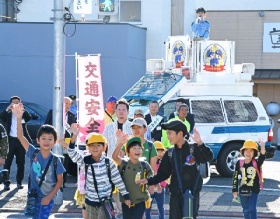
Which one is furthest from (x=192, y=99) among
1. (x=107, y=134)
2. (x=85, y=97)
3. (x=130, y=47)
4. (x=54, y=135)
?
(x=130, y=47)

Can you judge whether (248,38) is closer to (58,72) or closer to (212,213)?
(58,72)

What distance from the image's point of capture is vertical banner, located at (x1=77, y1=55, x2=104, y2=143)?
1309 cm

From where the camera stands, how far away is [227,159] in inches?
670

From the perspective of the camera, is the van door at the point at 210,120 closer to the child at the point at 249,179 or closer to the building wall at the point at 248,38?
the child at the point at 249,179

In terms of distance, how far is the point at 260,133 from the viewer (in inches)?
672

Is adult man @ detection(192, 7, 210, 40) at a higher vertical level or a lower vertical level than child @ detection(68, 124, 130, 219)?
higher

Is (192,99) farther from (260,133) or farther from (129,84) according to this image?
(129,84)

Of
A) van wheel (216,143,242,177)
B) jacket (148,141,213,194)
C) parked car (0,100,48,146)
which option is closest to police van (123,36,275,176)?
van wheel (216,143,242,177)

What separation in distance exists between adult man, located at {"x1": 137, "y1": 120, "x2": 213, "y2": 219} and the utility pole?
4360 mm

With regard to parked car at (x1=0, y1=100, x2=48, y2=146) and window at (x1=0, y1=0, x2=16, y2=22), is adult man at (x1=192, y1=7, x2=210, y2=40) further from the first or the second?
window at (x1=0, y1=0, x2=16, y2=22)

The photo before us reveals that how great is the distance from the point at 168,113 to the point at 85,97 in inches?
146

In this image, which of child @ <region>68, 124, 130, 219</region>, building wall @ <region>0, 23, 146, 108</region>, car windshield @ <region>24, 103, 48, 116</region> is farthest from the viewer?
building wall @ <region>0, 23, 146, 108</region>

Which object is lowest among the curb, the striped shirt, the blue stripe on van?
the curb

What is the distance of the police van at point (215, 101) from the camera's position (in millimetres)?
16844
